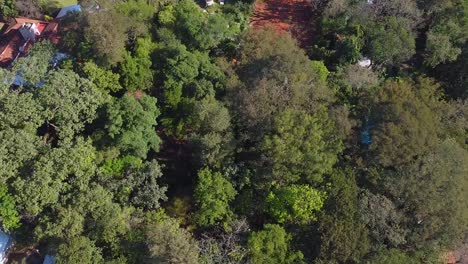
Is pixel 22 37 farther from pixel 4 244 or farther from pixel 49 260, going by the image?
pixel 49 260

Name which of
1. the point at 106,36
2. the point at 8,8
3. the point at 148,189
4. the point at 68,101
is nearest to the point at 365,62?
the point at 106,36

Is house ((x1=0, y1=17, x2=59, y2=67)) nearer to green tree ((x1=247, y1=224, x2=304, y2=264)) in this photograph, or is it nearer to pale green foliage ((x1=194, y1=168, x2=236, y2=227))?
pale green foliage ((x1=194, y1=168, x2=236, y2=227))

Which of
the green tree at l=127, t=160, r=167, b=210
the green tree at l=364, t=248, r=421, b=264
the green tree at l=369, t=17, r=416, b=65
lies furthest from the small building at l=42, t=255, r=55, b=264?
the green tree at l=369, t=17, r=416, b=65

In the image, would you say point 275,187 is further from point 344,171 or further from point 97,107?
point 97,107

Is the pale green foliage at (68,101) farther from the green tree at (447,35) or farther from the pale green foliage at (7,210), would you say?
the green tree at (447,35)

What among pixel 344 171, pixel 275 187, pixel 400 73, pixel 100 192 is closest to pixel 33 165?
pixel 100 192
